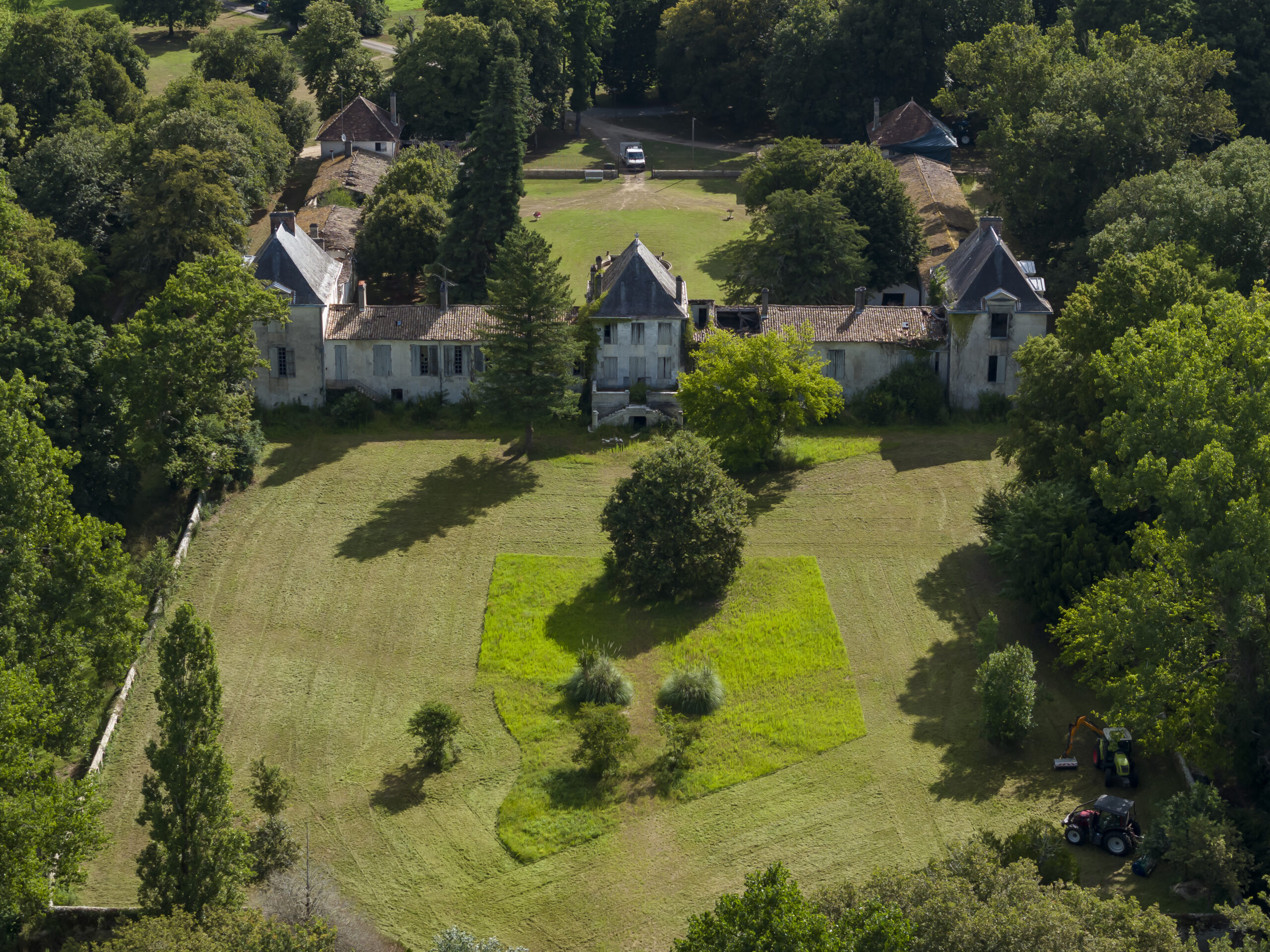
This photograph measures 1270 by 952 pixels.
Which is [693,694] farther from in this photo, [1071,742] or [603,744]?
[1071,742]

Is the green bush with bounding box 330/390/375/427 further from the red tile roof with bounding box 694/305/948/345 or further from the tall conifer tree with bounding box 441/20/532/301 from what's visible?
the red tile roof with bounding box 694/305/948/345

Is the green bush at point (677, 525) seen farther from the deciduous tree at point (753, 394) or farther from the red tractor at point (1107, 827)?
the red tractor at point (1107, 827)

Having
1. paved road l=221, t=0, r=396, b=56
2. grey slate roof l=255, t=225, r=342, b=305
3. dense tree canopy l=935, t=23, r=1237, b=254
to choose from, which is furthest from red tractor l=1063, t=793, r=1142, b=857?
paved road l=221, t=0, r=396, b=56

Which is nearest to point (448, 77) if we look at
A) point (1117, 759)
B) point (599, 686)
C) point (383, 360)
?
point (383, 360)

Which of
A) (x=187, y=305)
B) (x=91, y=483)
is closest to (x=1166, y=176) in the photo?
(x=187, y=305)

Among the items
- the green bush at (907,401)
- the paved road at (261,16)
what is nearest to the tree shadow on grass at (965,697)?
the green bush at (907,401)
